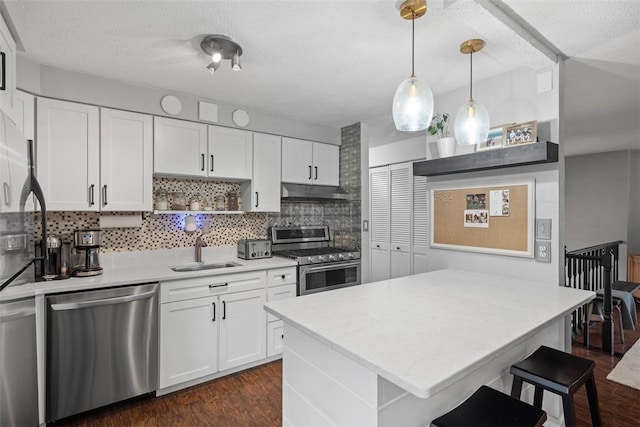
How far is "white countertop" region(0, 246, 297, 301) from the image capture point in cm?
210

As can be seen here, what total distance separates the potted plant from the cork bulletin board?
34 cm

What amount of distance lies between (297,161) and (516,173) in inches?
85.7

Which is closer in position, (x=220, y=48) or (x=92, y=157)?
(x=220, y=48)

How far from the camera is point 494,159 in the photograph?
2.30m

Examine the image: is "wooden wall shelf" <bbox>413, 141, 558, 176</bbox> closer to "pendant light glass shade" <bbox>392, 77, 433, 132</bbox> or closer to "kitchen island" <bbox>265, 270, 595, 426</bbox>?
"kitchen island" <bbox>265, 270, 595, 426</bbox>

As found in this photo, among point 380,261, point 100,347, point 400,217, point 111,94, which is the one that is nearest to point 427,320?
point 100,347

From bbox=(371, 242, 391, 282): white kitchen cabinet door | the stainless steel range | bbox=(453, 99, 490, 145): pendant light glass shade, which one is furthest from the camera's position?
bbox=(371, 242, 391, 282): white kitchen cabinet door

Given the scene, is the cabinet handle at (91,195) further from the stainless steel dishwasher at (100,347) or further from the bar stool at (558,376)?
the bar stool at (558,376)

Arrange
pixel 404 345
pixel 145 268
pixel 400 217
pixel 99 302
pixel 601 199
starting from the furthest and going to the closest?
pixel 601 199 < pixel 400 217 < pixel 145 268 < pixel 99 302 < pixel 404 345

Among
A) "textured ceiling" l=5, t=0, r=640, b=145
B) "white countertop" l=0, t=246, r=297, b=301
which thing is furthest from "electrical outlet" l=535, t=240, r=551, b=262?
"white countertop" l=0, t=246, r=297, b=301

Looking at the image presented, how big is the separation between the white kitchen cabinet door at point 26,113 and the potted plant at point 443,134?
303cm

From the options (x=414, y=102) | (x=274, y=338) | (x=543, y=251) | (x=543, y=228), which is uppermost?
(x=414, y=102)

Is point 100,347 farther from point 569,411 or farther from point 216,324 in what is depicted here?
point 569,411

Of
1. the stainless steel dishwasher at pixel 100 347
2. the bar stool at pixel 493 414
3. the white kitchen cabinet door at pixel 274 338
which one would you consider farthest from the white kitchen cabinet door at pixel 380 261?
the bar stool at pixel 493 414
